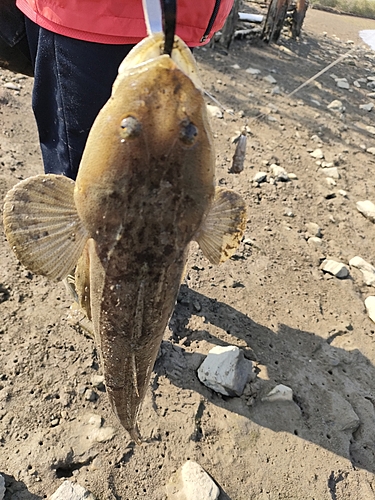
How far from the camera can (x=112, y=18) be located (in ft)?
7.02

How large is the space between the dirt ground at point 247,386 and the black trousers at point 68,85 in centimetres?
157

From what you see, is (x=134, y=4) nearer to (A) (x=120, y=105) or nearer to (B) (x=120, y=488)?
(A) (x=120, y=105)

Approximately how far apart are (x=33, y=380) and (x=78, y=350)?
408 millimetres

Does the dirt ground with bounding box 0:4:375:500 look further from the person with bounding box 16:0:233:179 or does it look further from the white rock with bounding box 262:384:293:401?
the person with bounding box 16:0:233:179

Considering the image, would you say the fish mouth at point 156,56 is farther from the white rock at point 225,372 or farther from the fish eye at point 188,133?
the white rock at point 225,372

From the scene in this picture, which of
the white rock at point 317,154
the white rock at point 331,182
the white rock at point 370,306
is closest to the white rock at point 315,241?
the white rock at point 370,306

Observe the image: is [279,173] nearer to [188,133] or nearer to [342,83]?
[188,133]

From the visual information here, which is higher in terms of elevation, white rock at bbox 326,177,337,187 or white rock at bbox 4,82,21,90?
white rock at bbox 4,82,21,90

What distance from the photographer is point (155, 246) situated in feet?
5.83

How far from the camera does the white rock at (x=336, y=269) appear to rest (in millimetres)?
4941

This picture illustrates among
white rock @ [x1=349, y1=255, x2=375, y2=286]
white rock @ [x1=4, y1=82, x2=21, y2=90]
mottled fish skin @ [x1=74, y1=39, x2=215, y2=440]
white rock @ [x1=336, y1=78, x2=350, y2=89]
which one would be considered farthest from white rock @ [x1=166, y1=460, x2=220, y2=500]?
white rock @ [x1=336, y1=78, x2=350, y2=89]

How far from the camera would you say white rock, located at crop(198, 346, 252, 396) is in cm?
346

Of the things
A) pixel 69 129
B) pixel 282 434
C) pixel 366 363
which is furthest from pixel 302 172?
pixel 69 129

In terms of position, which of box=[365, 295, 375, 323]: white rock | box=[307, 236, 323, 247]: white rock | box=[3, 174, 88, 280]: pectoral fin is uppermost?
box=[3, 174, 88, 280]: pectoral fin
